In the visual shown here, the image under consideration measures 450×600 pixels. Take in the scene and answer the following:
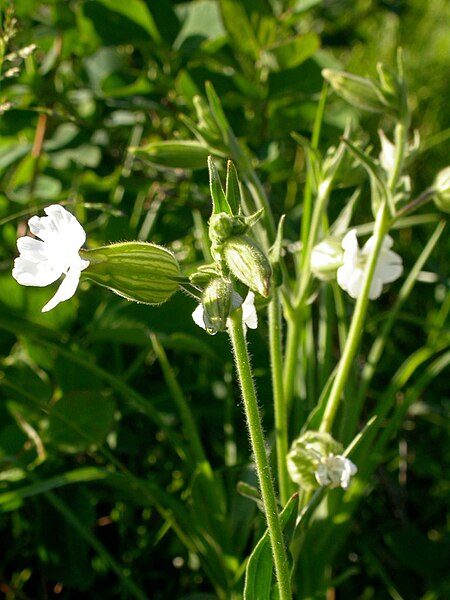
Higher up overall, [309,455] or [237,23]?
[237,23]

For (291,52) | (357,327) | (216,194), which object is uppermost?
(216,194)

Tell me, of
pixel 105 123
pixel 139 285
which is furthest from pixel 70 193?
pixel 139 285

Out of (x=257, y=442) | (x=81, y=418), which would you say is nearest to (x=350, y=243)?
(x=257, y=442)

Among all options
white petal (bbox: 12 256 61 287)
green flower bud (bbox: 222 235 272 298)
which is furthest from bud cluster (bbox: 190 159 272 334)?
white petal (bbox: 12 256 61 287)

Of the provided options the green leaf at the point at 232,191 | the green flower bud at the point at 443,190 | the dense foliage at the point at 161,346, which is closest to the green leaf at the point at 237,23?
the dense foliage at the point at 161,346

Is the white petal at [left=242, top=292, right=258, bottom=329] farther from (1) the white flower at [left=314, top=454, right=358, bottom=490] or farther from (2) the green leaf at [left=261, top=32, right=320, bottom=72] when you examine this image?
(2) the green leaf at [left=261, top=32, right=320, bottom=72]

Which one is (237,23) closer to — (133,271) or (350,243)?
(350,243)

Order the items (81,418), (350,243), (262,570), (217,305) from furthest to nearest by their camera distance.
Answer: (81,418)
(350,243)
(262,570)
(217,305)
